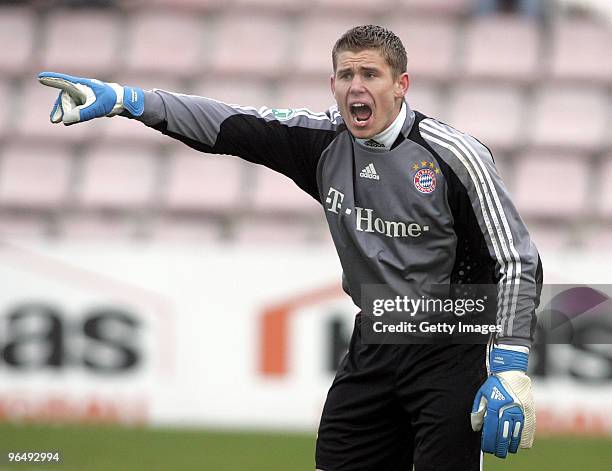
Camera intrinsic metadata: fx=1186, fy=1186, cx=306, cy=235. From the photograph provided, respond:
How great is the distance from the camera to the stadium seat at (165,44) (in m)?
12.8

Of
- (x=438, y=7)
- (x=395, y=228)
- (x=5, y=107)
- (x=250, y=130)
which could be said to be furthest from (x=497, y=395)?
(x=438, y=7)

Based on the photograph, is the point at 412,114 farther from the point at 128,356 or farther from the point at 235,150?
the point at 128,356

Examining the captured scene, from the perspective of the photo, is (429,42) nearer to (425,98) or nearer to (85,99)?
(425,98)

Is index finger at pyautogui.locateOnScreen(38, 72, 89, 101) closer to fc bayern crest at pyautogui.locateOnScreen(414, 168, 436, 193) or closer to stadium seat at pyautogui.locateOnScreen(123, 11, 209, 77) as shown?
fc bayern crest at pyautogui.locateOnScreen(414, 168, 436, 193)

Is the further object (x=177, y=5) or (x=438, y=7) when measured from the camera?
(x=177, y=5)

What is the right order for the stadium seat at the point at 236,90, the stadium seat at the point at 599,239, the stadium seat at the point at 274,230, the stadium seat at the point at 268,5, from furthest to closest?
the stadium seat at the point at 268,5, the stadium seat at the point at 236,90, the stadium seat at the point at 274,230, the stadium seat at the point at 599,239

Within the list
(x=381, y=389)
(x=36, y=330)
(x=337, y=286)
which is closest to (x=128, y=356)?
(x=36, y=330)

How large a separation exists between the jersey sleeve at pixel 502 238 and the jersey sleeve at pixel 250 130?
53 cm

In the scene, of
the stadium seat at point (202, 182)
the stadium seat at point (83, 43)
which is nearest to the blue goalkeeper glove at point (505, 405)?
the stadium seat at point (202, 182)

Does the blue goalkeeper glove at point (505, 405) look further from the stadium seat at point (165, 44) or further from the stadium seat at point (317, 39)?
the stadium seat at point (165, 44)

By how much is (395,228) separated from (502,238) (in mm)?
384

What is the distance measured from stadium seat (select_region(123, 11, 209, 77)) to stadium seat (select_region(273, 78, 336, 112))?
1031 millimetres

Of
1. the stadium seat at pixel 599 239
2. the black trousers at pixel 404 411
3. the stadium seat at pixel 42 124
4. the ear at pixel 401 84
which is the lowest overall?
the black trousers at pixel 404 411

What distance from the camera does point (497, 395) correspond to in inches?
152
